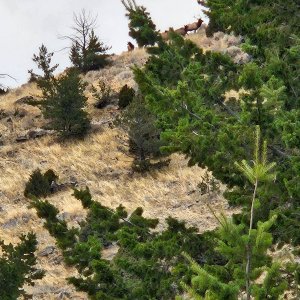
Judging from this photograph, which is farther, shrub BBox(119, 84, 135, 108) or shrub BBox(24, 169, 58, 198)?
shrub BBox(119, 84, 135, 108)

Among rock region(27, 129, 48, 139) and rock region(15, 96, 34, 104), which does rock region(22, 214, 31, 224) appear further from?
rock region(15, 96, 34, 104)

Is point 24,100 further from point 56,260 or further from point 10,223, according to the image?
point 56,260

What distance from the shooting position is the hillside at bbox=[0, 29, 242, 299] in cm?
1769

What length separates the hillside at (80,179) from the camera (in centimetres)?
1769

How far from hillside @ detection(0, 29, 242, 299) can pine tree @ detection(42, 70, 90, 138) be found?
0.71 m

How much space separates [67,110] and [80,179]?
576cm

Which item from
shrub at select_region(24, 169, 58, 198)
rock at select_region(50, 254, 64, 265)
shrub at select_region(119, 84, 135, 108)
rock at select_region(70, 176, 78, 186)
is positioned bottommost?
rock at select_region(50, 254, 64, 265)

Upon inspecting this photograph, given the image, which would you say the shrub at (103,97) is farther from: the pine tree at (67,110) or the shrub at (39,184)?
the shrub at (39,184)

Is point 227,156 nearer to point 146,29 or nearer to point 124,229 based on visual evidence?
point 124,229

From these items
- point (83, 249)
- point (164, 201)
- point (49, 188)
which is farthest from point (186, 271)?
point (49, 188)

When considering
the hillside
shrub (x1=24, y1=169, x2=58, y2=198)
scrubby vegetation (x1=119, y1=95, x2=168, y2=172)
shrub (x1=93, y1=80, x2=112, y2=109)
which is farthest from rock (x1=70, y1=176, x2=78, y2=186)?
shrub (x1=93, y1=80, x2=112, y2=109)

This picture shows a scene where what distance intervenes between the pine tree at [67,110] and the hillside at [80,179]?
71cm

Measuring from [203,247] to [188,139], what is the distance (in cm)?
171

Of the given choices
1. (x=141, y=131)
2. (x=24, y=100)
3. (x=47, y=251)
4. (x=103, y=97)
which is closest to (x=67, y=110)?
Answer: (x=103, y=97)
